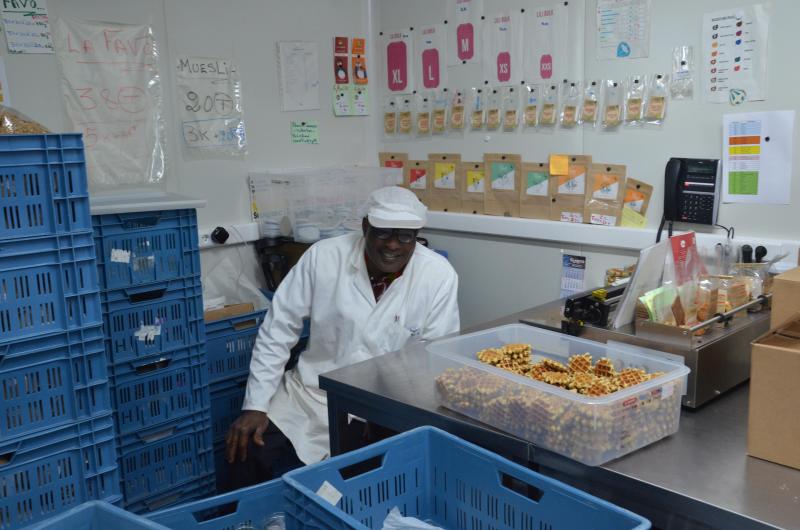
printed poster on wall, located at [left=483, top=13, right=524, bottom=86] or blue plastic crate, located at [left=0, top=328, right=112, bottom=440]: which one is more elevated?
printed poster on wall, located at [left=483, top=13, right=524, bottom=86]

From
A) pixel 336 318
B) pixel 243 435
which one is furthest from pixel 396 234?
pixel 243 435

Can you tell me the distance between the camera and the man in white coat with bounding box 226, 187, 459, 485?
232cm

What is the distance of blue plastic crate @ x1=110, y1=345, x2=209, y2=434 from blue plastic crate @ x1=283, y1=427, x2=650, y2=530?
118 cm

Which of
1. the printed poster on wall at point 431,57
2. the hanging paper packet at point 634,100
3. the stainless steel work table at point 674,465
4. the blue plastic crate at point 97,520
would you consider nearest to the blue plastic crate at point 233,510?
the blue plastic crate at point 97,520

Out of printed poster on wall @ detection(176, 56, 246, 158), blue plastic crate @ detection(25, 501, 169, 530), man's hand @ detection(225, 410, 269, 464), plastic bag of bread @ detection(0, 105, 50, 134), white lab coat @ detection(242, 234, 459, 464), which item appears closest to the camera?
blue plastic crate @ detection(25, 501, 169, 530)

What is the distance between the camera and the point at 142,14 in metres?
2.85

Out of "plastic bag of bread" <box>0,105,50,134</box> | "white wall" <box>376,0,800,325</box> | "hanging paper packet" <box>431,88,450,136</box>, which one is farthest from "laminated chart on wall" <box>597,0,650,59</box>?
"plastic bag of bread" <box>0,105,50,134</box>

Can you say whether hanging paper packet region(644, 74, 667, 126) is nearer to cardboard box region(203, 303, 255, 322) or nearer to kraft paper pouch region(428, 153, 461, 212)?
kraft paper pouch region(428, 153, 461, 212)

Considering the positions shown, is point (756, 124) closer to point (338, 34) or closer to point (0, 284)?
point (338, 34)

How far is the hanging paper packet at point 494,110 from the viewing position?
125 inches

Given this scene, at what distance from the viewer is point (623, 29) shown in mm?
2697

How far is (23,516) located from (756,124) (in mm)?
2490

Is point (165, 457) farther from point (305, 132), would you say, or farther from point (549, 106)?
point (549, 106)

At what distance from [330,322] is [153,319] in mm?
609
